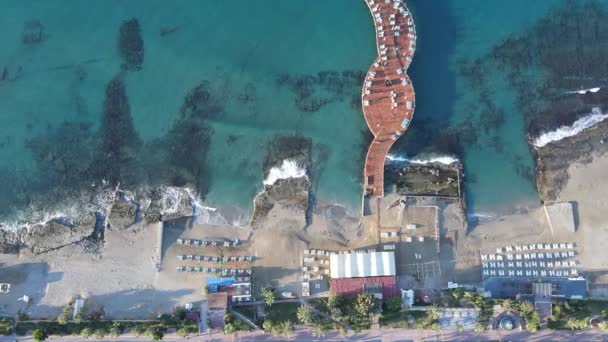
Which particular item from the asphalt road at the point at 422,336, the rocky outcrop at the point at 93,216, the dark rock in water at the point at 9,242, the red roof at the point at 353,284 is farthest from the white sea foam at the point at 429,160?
the dark rock in water at the point at 9,242

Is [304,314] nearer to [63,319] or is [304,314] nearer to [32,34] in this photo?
[63,319]

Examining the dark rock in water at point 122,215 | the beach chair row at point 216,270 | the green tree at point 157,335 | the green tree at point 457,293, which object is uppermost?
the dark rock in water at point 122,215

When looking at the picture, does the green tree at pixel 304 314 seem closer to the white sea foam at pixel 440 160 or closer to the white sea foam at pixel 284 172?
the white sea foam at pixel 284 172

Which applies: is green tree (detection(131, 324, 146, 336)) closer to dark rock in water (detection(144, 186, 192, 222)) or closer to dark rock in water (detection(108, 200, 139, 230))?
dark rock in water (detection(108, 200, 139, 230))

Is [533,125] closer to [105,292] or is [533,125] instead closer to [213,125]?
[213,125]

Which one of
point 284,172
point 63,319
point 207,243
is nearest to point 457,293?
point 284,172

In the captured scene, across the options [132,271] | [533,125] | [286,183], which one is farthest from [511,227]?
[132,271]

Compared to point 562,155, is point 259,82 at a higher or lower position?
higher

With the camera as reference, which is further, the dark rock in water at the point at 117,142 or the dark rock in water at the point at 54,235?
the dark rock in water at the point at 117,142
